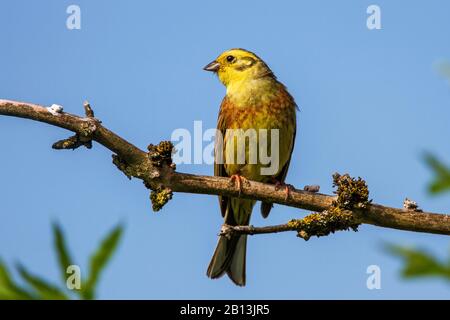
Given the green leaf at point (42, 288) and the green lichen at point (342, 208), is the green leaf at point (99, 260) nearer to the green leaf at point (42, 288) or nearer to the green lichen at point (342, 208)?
the green leaf at point (42, 288)

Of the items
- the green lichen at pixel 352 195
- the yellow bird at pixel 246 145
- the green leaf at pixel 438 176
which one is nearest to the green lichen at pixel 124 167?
the green lichen at pixel 352 195

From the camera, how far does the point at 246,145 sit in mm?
5551

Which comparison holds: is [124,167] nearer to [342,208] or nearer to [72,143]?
[72,143]

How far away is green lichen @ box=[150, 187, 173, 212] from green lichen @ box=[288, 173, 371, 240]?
0.87 meters

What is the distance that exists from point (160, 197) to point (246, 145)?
1.90 meters

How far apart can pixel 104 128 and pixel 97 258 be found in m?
2.86

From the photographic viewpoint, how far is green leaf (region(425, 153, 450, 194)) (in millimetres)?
730

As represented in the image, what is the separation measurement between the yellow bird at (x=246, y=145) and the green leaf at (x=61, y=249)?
4.66m

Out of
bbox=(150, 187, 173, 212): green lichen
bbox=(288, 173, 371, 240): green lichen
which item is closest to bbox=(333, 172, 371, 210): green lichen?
bbox=(288, 173, 371, 240): green lichen

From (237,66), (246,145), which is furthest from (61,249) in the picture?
(237,66)

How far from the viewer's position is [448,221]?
3.86 meters

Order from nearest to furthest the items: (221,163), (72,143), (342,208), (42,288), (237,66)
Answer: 1. (42,288)
2. (72,143)
3. (342,208)
4. (221,163)
5. (237,66)

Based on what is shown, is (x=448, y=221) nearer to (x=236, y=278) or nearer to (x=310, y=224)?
(x=310, y=224)
